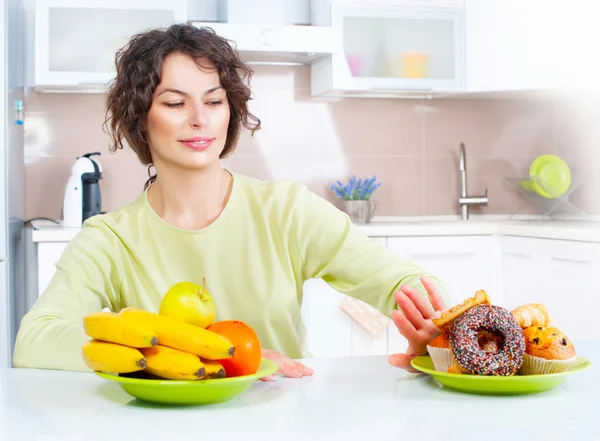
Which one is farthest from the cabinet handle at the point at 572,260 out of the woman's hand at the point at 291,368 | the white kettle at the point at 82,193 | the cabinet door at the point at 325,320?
the woman's hand at the point at 291,368

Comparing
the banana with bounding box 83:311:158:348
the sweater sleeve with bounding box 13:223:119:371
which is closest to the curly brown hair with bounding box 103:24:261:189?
the sweater sleeve with bounding box 13:223:119:371

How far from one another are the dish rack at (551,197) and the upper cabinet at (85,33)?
1.69 m

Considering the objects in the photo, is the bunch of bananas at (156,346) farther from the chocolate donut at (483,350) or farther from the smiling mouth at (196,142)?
the smiling mouth at (196,142)

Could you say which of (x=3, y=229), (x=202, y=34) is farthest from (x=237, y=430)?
(x=3, y=229)

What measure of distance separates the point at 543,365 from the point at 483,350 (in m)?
0.08

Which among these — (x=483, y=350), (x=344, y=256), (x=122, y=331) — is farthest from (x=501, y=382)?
(x=344, y=256)

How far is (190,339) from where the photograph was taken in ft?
3.10

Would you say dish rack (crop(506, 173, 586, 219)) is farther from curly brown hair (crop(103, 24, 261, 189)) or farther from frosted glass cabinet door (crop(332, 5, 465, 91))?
curly brown hair (crop(103, 24, 261, 189))

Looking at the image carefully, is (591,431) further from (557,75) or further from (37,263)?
(557,75)

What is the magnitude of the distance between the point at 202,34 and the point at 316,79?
6.70ft

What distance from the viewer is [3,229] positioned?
2949 millimetres

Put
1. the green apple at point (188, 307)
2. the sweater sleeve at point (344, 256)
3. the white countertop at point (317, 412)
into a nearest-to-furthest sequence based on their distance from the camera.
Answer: the white countertop at point (317, 412), the green apple at point (188, 307), the sweater sleeve at point (344, 256)

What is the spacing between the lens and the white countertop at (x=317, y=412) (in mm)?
866

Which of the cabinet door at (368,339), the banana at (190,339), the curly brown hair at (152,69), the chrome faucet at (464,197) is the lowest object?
the cabinet door at (368,339)
